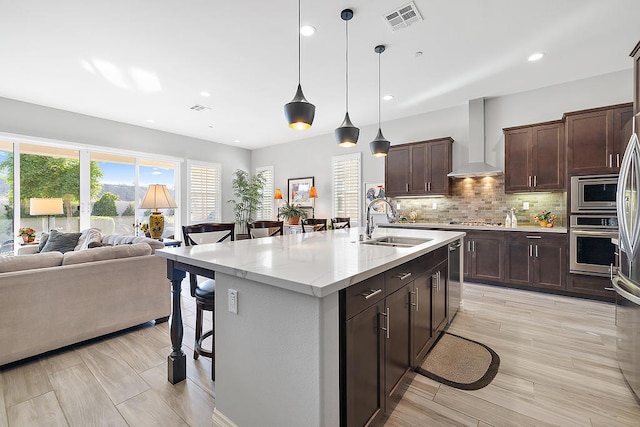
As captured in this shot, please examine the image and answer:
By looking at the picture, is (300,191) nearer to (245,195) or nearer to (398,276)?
(245,195)

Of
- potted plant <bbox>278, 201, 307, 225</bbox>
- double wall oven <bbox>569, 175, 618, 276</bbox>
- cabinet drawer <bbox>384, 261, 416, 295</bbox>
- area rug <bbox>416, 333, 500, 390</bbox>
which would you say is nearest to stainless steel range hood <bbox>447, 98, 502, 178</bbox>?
double wall oven <bbox>569, 175, 618, 276</bbox>

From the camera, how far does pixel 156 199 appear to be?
403cm

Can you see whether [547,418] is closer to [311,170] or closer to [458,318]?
[458,318]

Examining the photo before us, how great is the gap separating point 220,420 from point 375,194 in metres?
4.98

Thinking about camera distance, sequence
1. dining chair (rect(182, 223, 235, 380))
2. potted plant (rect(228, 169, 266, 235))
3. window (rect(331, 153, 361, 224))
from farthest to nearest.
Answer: potted plant (rect(228, 169, 266, 235))
window (rect(331, 153, 361, 224))
dining chair (rect(182, 223, 235, 380))

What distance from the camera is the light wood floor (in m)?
1.67

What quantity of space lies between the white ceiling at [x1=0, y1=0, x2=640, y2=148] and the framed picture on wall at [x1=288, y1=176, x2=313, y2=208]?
2.44 metres

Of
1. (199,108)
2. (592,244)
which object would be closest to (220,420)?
(592,244)

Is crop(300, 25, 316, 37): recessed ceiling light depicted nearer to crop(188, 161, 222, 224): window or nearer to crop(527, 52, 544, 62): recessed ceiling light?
crop(527, 52, 544, 62): recessed ceiling light

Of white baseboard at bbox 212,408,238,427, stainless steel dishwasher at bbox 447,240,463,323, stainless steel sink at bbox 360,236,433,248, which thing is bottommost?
white baseboard at bbox 212,408,238,427

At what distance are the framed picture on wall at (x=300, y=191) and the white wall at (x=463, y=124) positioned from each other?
0.16m

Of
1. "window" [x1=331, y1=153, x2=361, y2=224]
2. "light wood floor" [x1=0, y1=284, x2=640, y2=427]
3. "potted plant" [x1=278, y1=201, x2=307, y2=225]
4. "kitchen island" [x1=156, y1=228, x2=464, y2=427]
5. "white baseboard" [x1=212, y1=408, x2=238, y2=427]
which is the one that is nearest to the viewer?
"kitchen island" [x1=156, y1=228, x2=464, y2=427]

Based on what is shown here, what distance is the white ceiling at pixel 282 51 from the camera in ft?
8.43

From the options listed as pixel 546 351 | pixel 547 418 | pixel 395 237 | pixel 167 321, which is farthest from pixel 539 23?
pixel 167 321
